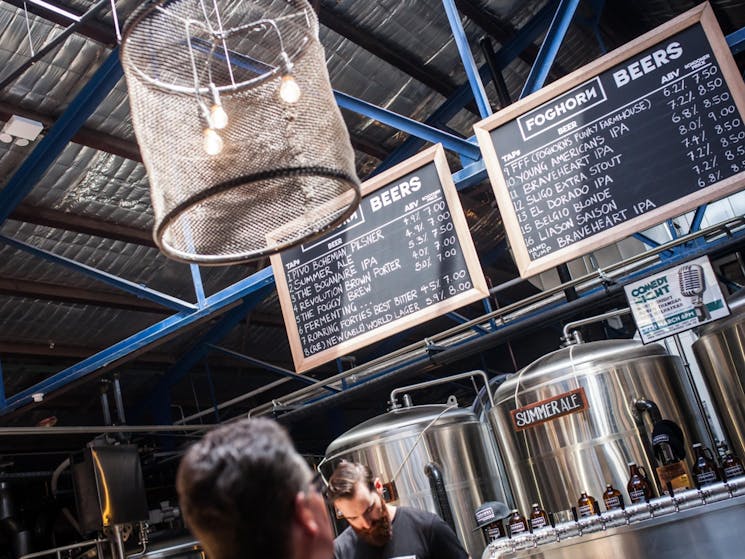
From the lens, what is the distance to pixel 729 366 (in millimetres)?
5770

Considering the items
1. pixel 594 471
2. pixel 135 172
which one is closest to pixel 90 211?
pixel 135 172

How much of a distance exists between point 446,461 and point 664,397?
202 centimetres

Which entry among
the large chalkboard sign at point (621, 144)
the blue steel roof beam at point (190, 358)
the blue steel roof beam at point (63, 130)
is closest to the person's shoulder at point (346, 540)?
the large chalkboard sign at point (621, 144)

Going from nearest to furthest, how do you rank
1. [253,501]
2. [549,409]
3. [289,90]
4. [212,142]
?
[253,501]
[212,142]
[289,90]
[549,409]

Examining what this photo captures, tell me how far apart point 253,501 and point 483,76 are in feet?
25.8

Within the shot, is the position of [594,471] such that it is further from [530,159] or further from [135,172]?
[135,172]

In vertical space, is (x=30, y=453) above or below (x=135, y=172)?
below

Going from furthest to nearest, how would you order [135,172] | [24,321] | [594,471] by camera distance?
1. [24,321]
2. [135,172]
3. [594,471]

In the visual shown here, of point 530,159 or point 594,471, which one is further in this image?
point 594,471

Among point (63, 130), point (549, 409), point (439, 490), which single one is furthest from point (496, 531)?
point (63, 130)

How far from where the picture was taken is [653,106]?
446 cm

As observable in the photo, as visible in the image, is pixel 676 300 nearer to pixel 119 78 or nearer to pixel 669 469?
A: pixel 669 469

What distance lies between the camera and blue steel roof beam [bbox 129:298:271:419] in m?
9.63

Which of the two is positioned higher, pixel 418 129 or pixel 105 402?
pixel 418 129
